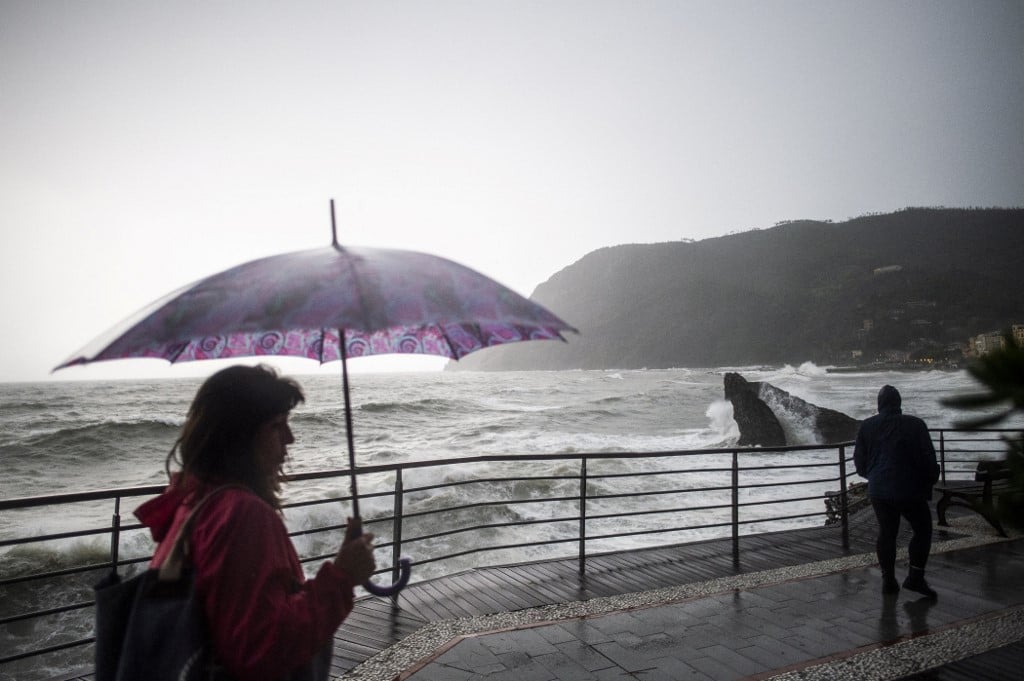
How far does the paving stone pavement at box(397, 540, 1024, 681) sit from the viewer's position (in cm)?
379

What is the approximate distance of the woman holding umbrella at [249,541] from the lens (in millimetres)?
1293

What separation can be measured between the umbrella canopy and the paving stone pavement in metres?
2.99

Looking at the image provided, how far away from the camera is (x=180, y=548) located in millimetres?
1316

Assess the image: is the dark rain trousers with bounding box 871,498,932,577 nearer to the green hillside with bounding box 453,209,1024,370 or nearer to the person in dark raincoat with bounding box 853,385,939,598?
the person in dark raincoat with bounding box 853,385,939,598

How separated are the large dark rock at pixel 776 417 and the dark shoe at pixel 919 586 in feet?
52.8

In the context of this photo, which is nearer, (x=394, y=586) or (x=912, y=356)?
(x=394, y=586)

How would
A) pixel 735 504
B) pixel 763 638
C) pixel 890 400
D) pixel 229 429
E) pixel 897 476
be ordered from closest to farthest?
1. pixel 229 429
2. pixel 763 638
3. pixel 897 476
4. pixel 890 400
5. pixel 735 504

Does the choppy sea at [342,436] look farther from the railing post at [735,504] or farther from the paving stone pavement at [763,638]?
the railing post at [735,504]

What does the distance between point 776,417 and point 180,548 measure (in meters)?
24.1

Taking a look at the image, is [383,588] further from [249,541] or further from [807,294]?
[807,294]

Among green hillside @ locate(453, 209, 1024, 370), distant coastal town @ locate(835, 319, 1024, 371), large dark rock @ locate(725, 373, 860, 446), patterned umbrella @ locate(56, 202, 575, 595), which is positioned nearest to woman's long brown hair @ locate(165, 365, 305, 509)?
patterned umbrella @ locate(56, 202, 575, 595)

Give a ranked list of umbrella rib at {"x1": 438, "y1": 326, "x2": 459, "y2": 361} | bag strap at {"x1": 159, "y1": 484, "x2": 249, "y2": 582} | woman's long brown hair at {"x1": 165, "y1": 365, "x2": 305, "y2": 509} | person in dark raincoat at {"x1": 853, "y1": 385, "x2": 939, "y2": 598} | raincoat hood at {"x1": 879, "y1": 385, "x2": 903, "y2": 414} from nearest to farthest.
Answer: bag strap at {"x1": 159, "y1": 484, "x2": 249, "y2": 582}, woman's long brown hair at {"x1": 165, "y1": 365, "x2": 305, "y2": 509}, umbrella rib at {"x1": 438, "y1": 326, "x2": 459, "y2": 361}, person in dark raincoat at {"x1": 853, "y1": 385, "x2": 939, "y2": 598}, raincoat hood at {"x1": 879, "y1": 385, "x2": 903, "y2": 414}

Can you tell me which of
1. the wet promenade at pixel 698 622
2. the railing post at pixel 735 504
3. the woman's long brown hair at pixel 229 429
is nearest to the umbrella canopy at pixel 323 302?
the woman's long brown hair at pixel 229 429

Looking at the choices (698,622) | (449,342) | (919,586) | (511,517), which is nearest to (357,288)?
(449,342)
